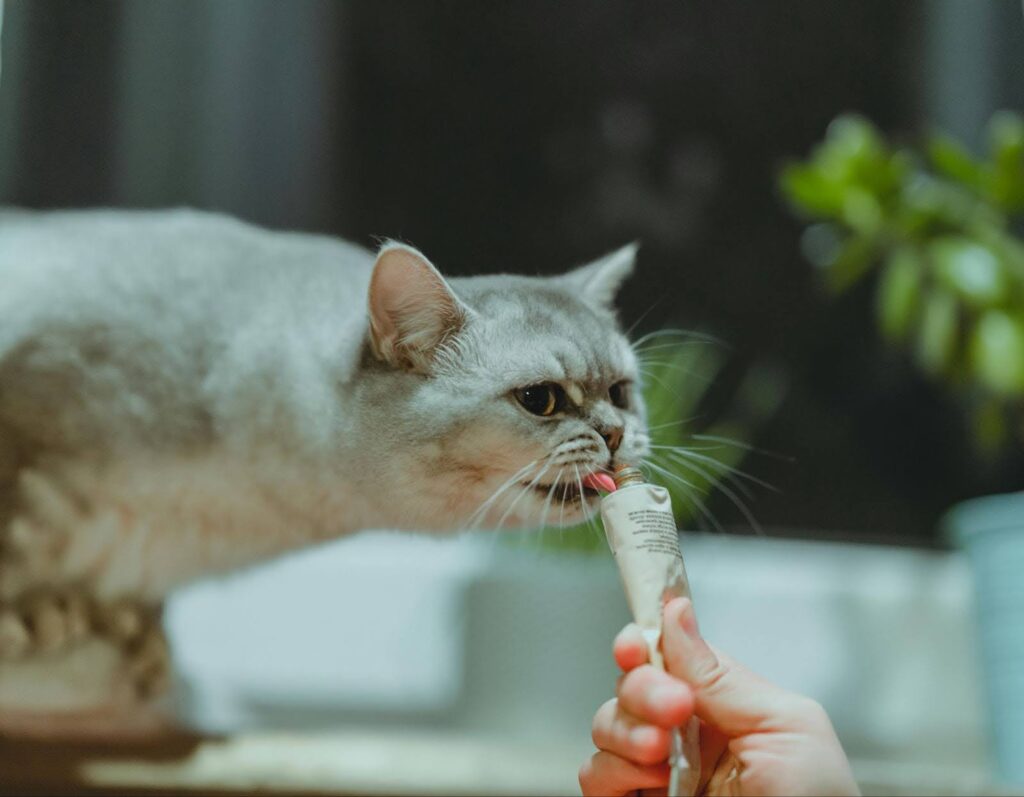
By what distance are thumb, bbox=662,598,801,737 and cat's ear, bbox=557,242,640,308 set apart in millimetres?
431

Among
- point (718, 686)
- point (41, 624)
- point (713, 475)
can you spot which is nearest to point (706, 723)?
point (718, 686)

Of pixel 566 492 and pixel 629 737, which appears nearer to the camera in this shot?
pixel 629 737

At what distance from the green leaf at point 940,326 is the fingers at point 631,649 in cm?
75

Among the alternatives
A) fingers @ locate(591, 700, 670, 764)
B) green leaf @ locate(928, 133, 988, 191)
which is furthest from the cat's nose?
green leaf @ locate(928, 133, 988, 191)

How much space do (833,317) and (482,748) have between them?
0.86 m

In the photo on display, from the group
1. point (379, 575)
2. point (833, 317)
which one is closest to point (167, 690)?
point (379, 575)

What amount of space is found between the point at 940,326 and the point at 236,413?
83 cm

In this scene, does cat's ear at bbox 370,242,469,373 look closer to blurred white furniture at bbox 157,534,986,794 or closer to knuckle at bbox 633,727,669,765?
blurred white furniture at bbox 157,534,986,794

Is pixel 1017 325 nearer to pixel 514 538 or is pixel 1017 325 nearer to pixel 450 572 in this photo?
pixel 514 538

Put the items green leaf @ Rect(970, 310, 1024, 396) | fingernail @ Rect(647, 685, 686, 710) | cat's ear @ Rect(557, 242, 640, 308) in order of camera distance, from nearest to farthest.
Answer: fingernail @ Rect(647, 685, 686, 710), cat's ear @ Rect(557, 242, 640, 308), green leaf @ Rect(970, 310, 1024, 396)

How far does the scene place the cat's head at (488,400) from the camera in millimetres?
803

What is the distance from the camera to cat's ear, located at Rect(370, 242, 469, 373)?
81cm

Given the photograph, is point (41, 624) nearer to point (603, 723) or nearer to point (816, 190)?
point (603, 723)

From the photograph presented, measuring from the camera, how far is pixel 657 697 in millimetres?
604
